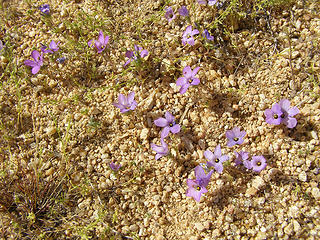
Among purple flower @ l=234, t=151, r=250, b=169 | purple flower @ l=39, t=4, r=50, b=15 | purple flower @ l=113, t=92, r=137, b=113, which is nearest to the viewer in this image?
purple flower @ l=234, t=151, r=250, b=169

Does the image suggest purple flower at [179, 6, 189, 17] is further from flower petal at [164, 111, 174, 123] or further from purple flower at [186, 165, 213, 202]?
purple flower at [186, 165, 213, 202]

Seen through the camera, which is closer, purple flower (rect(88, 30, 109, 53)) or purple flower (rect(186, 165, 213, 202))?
purple flower (rect(186, 165, 213, 202))

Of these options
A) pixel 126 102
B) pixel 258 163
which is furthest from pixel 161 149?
pixel 258 163

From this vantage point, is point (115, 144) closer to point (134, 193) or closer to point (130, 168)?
point (130, 168)

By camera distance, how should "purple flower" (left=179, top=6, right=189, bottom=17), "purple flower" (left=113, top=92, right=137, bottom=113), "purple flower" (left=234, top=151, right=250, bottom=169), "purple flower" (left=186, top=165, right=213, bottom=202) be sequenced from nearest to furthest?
"purple flower" (left=186, top=165, right=213, bottom=202), "purple flower" (left=234, top=151, right=250, bottom=169), "purple flower" (left=113, top=92, right=137, bottom=113), "purple flower" (left=179, top=6, right=189, bottom=17)

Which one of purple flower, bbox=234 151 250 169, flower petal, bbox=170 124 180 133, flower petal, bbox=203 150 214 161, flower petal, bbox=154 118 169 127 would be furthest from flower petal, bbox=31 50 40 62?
purple flower, bbox=234 151 250 169

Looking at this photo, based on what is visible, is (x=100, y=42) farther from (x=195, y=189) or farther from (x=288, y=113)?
(x=288, y=113)
